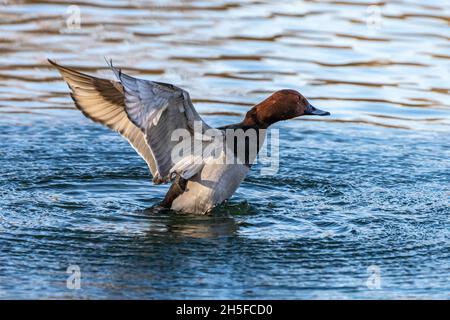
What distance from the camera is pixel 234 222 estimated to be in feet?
28.1

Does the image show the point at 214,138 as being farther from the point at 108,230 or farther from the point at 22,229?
the point at 22,229

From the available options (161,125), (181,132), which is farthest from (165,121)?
(181,132)

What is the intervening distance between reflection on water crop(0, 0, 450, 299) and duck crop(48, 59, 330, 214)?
0.97 feet

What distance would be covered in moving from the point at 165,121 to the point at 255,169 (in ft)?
7.63

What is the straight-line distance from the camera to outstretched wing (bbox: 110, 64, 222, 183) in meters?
7.70

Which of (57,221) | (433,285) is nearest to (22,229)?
(57,221)

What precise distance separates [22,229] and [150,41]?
7.04m

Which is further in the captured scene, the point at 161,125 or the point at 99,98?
the point at 99,98

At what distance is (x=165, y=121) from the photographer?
8.10 m
